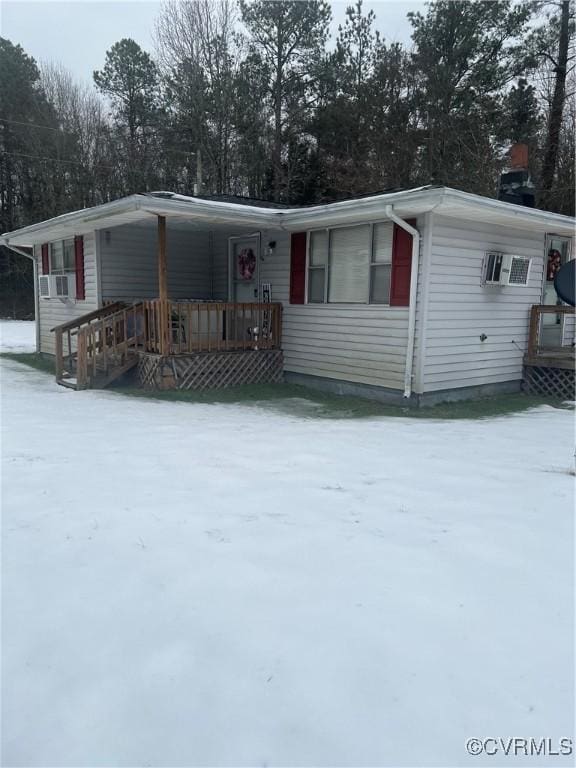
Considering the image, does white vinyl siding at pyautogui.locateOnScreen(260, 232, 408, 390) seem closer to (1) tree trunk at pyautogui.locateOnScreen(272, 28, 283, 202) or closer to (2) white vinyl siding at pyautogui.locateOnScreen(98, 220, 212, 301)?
(2) white vinyl siding at pyautogui.locateOnScreen(98, 220, 212, 301)

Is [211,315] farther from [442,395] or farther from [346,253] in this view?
[442,395]

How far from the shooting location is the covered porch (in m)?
8.45

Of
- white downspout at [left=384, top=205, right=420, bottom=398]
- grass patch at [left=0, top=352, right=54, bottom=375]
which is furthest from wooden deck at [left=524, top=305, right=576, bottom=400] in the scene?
grass patch at [left=0, top=352, right=54, bottom=375]

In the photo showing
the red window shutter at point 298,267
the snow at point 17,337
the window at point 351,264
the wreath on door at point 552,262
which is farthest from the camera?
the snow at point 17,337

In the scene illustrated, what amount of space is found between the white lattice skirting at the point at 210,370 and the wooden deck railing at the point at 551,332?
4.13m

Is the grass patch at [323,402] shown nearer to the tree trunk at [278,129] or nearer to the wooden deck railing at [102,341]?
the wooden deck railing at [102,341]

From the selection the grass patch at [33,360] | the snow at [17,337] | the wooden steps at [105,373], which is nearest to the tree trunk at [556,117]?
the wooden steps at [105,373]

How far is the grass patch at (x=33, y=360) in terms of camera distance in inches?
437

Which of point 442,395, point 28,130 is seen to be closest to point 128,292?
point 442,395

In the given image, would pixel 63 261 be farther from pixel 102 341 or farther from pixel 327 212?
pixel 327 212

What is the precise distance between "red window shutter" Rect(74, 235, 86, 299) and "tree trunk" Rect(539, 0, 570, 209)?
1300 centimetres

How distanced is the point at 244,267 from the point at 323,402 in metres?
3.59

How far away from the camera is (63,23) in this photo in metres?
25.2

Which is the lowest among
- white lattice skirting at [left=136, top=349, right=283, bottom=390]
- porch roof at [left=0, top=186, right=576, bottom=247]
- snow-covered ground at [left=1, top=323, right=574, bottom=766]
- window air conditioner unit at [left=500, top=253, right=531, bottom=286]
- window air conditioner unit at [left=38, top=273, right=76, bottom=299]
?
snow-covered ground at [left=1, top=323, right=574, bottom=766]
